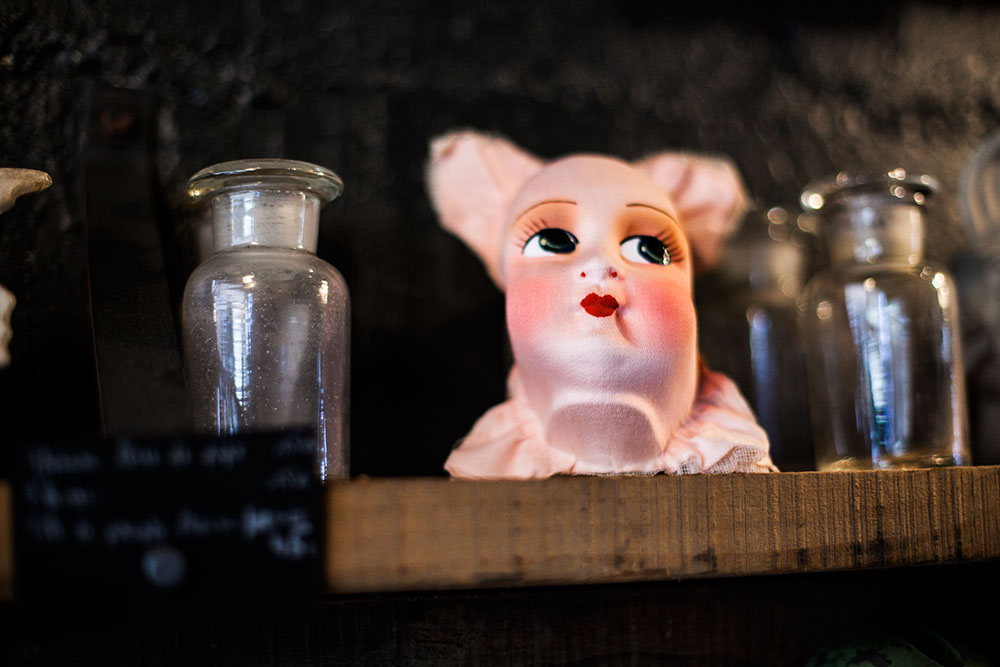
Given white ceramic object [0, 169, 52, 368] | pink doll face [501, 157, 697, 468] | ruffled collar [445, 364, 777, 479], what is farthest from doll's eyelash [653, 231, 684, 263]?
white ceramic object [0, 169, 52, 368]

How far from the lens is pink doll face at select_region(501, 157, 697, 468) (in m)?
0.55

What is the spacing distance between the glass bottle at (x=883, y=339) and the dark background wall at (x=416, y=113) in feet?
0.62

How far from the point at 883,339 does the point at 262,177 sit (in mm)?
501

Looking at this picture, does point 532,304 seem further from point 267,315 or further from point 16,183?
point 16,183

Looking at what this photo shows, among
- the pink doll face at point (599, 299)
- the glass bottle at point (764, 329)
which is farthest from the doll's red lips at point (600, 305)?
the glass bottle at point (764, 329)

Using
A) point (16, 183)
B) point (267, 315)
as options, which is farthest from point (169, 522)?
point (16, 183)

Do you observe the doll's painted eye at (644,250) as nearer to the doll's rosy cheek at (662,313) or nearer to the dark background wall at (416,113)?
the doll's rosy cheek at (662,313)

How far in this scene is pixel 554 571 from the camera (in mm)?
458

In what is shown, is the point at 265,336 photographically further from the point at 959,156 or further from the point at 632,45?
the point at 959,156

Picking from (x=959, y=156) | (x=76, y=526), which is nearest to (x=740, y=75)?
(x=959, y=156)

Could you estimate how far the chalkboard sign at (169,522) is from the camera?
0.40m

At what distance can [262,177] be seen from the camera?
1.81 feet

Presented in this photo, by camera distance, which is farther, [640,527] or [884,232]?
[884,232]

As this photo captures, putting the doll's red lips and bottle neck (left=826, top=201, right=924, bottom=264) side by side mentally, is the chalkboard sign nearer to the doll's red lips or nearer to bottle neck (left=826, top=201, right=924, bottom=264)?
the doll's red lips
